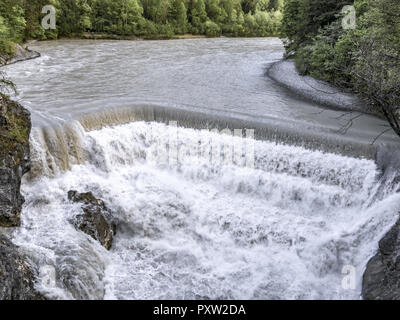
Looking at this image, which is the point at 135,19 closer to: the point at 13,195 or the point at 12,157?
the point at 12,157

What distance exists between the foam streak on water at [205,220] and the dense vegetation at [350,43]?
7.46 feet

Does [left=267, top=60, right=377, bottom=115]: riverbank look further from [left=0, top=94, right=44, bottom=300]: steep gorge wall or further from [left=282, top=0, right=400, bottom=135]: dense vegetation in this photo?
[left=0, top=94, right=44, bottom=300]: steep gorge wall

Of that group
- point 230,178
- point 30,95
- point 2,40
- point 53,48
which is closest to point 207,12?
→ point 53,48

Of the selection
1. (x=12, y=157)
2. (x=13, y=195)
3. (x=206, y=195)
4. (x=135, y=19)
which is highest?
(x=135, y=19)

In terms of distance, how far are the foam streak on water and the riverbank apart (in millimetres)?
2941

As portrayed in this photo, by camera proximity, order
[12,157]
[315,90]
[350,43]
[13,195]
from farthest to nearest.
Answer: [315,90] → [350,43] → [12,157] → [13,195]

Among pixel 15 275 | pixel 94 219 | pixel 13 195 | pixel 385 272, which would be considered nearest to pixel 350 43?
pixel 385 272

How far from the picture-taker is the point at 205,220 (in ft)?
28.4

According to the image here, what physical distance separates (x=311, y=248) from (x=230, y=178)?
113 inches

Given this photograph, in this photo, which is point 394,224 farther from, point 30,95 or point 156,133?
point 30,95

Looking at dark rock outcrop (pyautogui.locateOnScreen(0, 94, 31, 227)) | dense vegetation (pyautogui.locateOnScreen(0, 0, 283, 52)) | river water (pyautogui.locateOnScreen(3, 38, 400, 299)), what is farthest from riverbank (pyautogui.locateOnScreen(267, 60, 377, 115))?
dense vegetation (pyautogui.locateOnScreen(0, 0, 283, 52))

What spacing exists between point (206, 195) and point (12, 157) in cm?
463

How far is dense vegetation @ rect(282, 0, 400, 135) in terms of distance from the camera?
718 cm

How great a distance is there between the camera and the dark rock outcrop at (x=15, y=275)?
484 cm
